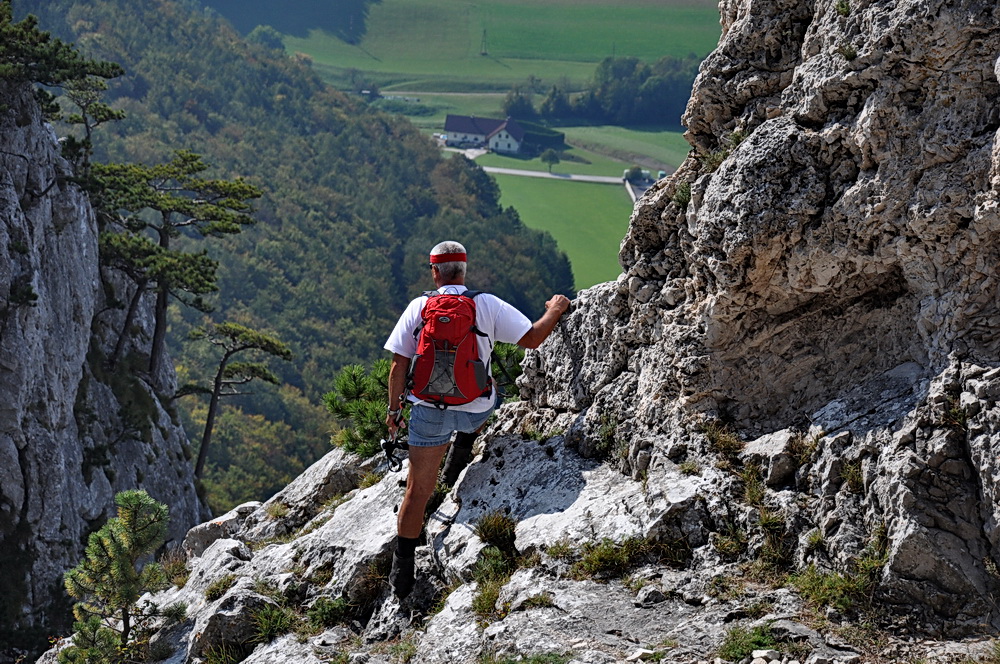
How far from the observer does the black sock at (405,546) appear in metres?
7.30

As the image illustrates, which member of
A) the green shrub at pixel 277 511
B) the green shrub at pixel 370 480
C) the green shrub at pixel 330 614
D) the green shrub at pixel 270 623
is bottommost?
the green shrub at pixel 277 511

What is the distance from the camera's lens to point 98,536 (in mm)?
A: 9547

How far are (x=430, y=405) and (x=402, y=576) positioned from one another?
132 centimetres

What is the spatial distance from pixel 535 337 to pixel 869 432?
2.44m

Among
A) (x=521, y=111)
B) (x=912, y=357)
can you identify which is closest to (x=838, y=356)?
(x=912, y=357)

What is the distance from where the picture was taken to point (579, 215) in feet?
436

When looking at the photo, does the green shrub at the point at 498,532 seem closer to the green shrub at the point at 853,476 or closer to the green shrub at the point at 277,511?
the green shrub at the point at 853,476

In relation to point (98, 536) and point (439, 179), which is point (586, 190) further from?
point (98, 536)

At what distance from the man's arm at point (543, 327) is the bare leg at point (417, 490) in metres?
1.04

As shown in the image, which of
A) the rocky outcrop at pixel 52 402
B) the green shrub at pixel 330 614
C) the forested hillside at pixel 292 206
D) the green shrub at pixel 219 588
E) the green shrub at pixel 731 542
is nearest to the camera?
the green shrub at pixel 731 542

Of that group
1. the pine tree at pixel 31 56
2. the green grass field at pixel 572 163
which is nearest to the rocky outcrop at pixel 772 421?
the pine tree at pixel 31 56

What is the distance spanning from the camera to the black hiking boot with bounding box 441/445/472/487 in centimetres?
847

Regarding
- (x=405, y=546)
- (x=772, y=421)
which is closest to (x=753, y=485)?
(x=772, y=421)

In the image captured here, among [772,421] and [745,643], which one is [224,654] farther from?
[772,421]
